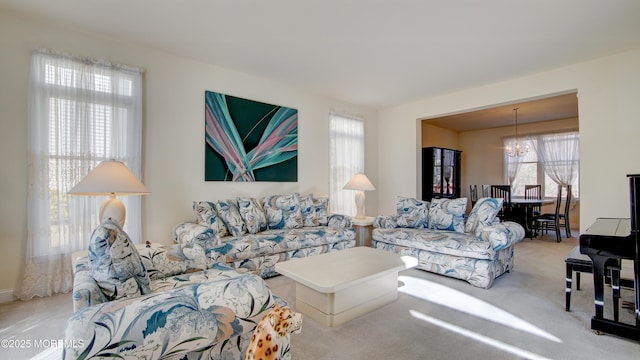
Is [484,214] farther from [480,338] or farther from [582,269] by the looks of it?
[480,338]

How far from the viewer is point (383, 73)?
4059 mm

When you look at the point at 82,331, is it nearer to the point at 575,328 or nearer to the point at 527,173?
the point at 575,328

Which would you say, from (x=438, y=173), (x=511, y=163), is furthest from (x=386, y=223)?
(x=511, y=163)

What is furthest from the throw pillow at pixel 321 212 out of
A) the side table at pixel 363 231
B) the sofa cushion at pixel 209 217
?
the sofa cushion at pixel 209 217

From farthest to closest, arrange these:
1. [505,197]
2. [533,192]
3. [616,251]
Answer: [533,192]
[505,197]
[616,251]

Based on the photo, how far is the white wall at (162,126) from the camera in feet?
8.66

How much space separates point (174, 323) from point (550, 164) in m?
8.46

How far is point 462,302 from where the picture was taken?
8.68 ft

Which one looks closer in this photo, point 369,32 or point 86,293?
point 86,293

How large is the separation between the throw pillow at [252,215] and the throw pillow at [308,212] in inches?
23.5

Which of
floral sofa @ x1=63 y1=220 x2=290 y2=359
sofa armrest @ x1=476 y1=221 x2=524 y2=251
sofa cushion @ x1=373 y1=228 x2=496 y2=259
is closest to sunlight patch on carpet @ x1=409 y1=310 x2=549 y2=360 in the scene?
sofa cushion @ x1=373 y1=228 x2=496 y2=259

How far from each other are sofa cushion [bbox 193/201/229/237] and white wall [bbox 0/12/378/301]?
13.0 inches

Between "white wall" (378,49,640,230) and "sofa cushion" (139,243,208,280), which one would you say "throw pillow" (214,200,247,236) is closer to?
"sofa cushion" (139,243,208,280)

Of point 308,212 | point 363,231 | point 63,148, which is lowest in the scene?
point 363,231
